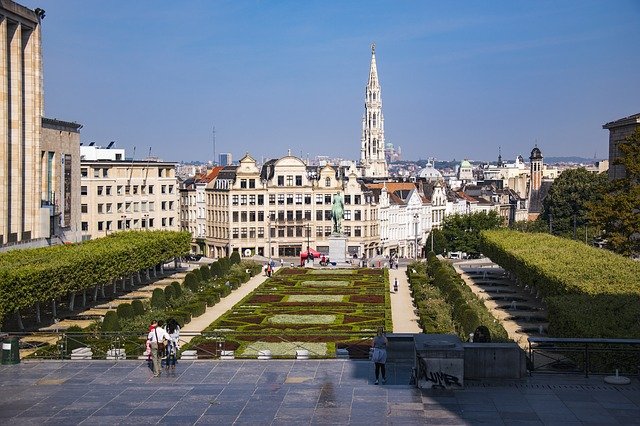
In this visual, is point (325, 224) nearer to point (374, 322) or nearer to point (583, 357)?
point (374, 322)

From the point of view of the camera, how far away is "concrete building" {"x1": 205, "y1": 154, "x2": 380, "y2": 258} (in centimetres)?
13450

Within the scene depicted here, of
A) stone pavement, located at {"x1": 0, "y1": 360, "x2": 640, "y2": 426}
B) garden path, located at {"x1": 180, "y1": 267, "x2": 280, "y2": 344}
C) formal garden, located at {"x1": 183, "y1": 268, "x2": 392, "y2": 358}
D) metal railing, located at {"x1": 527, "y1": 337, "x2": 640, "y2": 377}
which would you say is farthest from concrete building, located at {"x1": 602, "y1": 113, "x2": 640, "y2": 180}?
stone pavement, located at {"x1": 0, "y1": 360, "x2": 640, "y2": 426}

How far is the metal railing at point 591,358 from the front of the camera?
101 ft

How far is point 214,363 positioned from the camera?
33.9 meters

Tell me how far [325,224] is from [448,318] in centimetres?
7910

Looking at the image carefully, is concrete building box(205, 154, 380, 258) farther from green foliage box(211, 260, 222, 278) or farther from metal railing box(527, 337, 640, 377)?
metal railing box(527, 337, 640, 377)

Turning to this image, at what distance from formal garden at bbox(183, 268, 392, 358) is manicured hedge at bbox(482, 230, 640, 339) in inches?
347

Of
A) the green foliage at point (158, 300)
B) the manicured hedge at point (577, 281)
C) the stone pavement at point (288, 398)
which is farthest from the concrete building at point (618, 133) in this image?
the stone pavement at point (288, 398)

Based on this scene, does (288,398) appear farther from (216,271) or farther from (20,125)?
(216,271)

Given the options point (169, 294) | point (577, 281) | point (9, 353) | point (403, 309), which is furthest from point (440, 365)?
point (169, 294)

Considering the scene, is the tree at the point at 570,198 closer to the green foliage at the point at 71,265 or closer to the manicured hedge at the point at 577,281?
the manicured hedge at the point at 577,281

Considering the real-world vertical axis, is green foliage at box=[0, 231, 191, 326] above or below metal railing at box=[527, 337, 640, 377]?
above

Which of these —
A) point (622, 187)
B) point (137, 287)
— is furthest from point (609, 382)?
point (137, 287)

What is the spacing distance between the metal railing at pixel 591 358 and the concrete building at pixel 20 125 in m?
51.9
